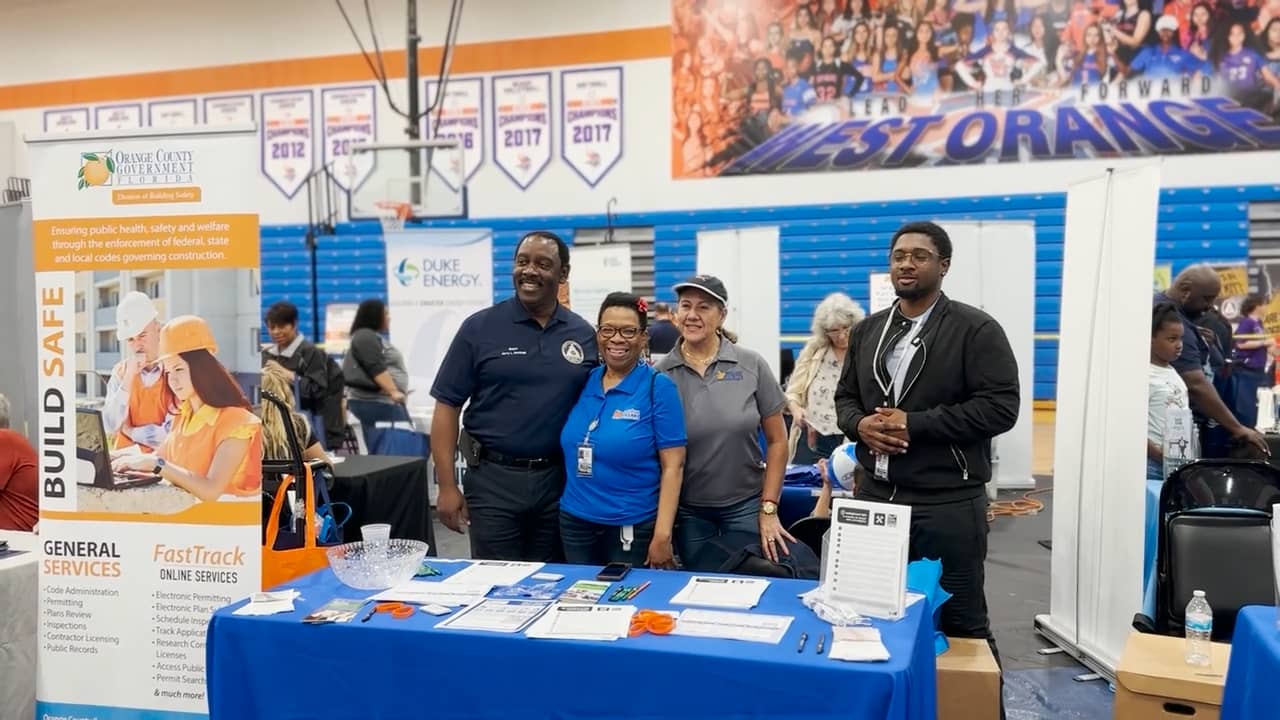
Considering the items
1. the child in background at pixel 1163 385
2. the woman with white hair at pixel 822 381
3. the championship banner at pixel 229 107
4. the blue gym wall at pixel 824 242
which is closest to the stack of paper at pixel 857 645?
the child in background at pixel 1163 385

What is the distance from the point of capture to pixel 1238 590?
2.76 metres

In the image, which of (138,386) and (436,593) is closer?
(436,593)

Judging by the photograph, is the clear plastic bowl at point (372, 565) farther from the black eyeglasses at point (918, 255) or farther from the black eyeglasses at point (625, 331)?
the black eyeglasses at point (918, 255)

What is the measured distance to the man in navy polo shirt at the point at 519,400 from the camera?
2725 mm

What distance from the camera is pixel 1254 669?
185 cm

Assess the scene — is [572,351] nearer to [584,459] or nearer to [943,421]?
[584,459]

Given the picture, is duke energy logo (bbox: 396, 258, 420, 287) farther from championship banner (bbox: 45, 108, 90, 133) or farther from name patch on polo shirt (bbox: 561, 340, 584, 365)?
championship banner (bbox: 45, 108, 90, 133)

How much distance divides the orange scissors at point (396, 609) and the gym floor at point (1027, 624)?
204 centimetres

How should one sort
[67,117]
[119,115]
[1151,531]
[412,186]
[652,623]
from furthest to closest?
[67,117] → [119,115] → [412,186] → [1151,531] → [652,623]

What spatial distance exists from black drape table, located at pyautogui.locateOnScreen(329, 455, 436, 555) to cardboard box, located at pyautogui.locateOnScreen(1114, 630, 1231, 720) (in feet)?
9.99

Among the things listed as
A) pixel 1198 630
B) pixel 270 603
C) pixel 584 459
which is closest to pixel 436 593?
pixel 270 603

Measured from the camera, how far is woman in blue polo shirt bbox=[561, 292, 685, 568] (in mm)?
2607

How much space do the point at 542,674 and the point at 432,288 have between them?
4509 millimetres

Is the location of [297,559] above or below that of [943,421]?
below
